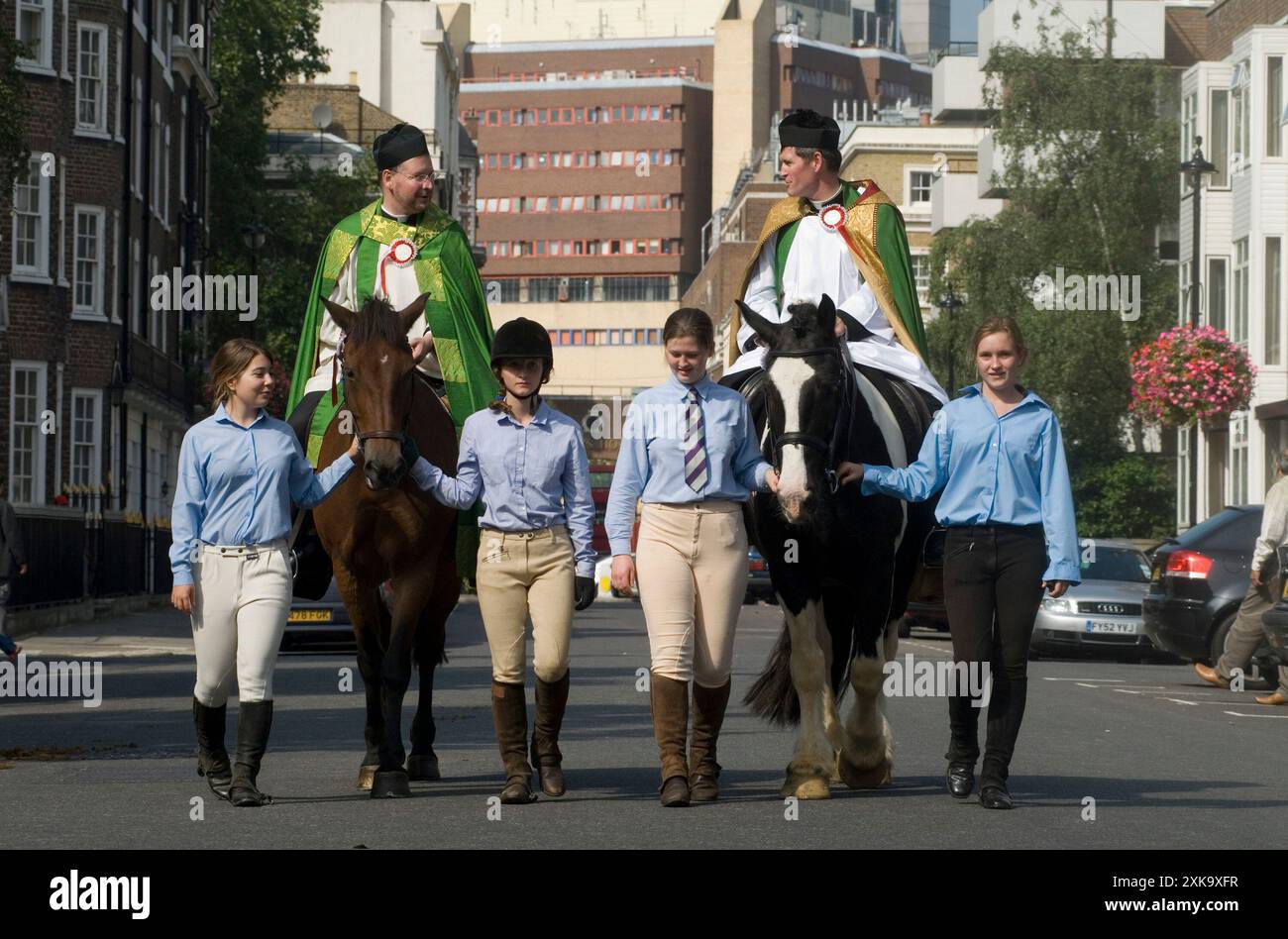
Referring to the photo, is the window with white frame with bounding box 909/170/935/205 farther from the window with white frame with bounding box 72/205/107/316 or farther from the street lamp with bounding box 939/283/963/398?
the window with white frame with bounding box 72/205/107/316

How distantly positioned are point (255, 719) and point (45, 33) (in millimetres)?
32274

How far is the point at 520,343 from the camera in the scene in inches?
445

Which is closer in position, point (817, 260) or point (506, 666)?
point (506, 666)

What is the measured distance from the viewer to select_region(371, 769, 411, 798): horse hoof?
1156cm

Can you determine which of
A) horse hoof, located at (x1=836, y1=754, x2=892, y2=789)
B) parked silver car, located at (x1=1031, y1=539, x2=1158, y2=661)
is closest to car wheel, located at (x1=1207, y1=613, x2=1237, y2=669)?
parked silver car, located at (x1=1031, y1=539, x2=1158, y2=661)

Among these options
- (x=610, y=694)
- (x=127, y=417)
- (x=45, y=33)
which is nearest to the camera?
(x=610, y=694)

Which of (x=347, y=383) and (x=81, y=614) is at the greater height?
(x=347, y=383)

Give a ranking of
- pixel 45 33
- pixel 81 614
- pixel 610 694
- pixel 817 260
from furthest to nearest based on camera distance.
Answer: pixel 45 33, pixel 81 614, pixel 610 694, pixel 817 260

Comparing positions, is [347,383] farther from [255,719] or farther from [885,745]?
[885,745]

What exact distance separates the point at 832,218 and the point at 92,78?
34.9 meters

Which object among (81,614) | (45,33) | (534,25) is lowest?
(81,614)

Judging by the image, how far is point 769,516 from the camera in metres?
11.7

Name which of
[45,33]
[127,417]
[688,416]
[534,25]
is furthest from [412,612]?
[534,25]

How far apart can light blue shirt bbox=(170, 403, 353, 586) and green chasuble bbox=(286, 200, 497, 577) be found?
1.22 metres
